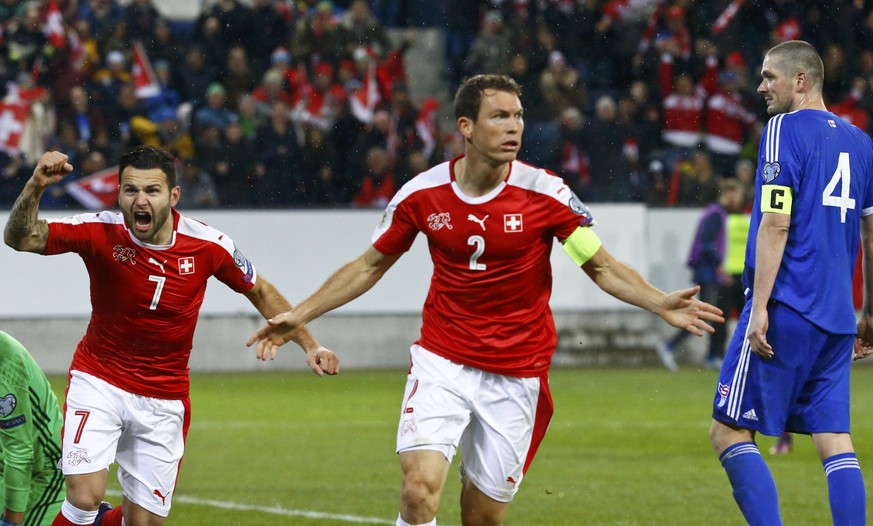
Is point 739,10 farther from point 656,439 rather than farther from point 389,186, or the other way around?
point 656,439

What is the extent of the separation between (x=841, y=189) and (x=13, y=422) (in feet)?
13.0

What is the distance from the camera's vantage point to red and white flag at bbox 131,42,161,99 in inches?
823

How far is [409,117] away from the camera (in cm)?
2116

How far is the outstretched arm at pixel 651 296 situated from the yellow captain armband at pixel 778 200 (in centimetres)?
52

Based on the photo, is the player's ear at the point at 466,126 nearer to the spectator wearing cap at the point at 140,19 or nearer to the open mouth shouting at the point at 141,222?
the open mouth shouting at the point at 141,222

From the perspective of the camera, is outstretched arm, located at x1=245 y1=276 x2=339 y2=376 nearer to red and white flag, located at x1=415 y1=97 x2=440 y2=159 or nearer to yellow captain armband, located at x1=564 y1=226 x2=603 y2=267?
yellow captain armband, located at x1=564 y1=226 x2=603 y2=267

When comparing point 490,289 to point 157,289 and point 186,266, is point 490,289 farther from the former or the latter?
point 157,289

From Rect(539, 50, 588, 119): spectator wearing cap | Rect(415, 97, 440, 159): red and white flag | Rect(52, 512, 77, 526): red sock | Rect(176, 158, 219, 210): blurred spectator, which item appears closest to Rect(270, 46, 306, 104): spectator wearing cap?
Rect(415, 97, 440, 159): red and white flag

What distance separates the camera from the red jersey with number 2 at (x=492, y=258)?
6.83 metres

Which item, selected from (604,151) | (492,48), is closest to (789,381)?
(604,151)

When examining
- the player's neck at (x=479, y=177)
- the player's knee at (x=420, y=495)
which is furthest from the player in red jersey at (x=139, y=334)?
the player's neck at (x=479, y=177)

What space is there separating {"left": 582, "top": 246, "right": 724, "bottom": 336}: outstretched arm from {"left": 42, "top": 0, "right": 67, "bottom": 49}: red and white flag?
15.4 meters

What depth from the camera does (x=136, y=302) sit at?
7027 millimetres

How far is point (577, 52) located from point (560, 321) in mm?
5035
